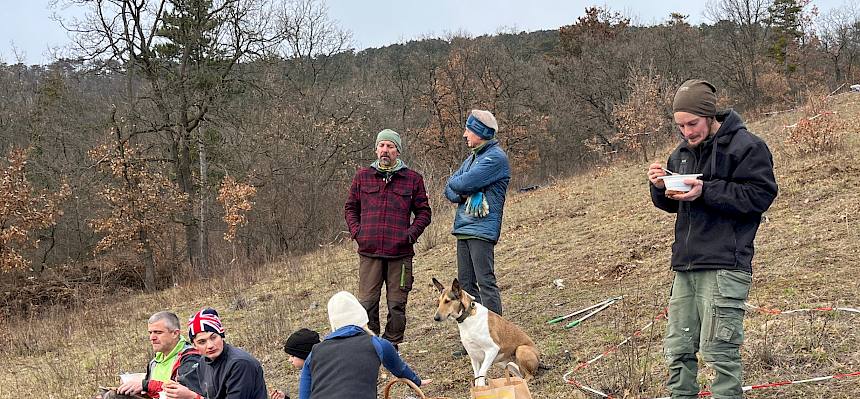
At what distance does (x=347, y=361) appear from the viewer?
348cm

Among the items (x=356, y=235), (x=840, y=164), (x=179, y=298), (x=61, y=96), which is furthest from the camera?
(x=61, y=96)

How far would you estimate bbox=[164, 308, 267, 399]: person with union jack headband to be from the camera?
4.05 metres

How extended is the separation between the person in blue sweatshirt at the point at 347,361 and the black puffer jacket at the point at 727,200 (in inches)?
64.1

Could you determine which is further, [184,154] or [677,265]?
[184,154]

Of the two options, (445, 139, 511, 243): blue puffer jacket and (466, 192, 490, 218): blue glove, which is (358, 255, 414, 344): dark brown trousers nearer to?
(445, 139, 511, 243): blue puffer jacket

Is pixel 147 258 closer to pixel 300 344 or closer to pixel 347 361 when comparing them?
pixel 300 344

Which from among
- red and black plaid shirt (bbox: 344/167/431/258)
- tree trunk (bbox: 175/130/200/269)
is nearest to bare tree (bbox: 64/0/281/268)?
tree trunk (bbox: 175/130/200/269)

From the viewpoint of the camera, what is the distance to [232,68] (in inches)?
875

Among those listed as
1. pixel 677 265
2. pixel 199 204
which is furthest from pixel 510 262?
pixel 199 204

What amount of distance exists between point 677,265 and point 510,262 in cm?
677

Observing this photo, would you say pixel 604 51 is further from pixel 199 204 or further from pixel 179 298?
pixel 179 298

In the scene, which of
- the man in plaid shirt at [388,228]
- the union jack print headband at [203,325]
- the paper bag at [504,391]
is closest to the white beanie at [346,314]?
the paper bag at [504,391]

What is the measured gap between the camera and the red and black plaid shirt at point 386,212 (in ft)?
18.6

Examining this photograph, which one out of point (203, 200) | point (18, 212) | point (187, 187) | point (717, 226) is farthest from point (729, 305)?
point (187, 187)
